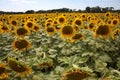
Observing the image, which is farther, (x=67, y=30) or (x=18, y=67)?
(x=67, y=30)

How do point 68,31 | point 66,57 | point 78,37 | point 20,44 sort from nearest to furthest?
point 66,57 < point 20,44 < point 78,37 < point 68,31

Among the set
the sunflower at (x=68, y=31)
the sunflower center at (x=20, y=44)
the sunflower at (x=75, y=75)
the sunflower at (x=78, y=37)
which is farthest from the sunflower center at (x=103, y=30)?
the sunflower at (x=75, y=75)

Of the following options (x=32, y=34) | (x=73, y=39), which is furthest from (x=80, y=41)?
(x=32, y=34)

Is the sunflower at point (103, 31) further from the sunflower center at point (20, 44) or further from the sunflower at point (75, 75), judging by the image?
the sunflower at point (75, 75)

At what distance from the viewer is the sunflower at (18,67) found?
303cm

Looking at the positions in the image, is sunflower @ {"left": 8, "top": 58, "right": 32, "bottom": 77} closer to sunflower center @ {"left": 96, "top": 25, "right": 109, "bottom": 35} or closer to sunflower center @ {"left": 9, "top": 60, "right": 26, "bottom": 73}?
sunflower center @ {"left": 9, "top": 60, "right": 26, "bottom": 73}

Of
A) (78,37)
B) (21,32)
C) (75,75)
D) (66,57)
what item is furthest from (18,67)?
(21,32)

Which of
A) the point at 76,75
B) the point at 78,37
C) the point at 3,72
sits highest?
the point at 76,75

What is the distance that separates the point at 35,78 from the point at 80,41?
3.45 m

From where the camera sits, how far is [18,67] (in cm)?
310

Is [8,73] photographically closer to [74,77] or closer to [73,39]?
[74,77]

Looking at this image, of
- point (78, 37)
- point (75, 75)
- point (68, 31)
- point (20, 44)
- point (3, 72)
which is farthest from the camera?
point (68, 31)

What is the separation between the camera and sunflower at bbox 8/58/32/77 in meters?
3.03

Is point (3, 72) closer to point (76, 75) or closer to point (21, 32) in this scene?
point (76, 75)
